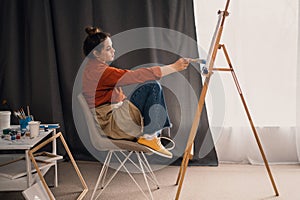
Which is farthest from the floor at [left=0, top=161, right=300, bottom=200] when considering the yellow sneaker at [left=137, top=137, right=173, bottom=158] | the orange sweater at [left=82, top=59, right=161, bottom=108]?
the orange sweater at [left=82, top=59, right=161, bottom=108]

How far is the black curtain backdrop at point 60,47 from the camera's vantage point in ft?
12.3

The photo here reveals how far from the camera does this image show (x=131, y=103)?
2.77 meters

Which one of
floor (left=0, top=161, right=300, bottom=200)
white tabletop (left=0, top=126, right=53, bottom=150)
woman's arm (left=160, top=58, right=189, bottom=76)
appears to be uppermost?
woman's arm (left=160, top=58, right=189, bottom=76)

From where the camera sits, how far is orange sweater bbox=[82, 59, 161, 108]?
2.77m

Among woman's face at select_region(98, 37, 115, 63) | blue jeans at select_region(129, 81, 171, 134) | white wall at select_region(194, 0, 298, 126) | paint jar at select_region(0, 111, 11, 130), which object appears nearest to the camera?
blue jeans at select_region(129, 81, 171, 134)

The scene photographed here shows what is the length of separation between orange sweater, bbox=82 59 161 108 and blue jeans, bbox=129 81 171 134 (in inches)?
2.6

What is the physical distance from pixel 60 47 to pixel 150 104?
1.51 m

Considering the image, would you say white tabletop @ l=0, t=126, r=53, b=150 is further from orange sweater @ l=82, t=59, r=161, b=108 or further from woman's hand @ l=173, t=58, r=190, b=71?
woman's hand @ l=173, t=58, r=190, b=71

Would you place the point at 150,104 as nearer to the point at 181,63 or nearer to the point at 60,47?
the point at 181,63

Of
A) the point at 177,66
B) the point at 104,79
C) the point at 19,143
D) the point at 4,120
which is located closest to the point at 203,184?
the point at 177,66

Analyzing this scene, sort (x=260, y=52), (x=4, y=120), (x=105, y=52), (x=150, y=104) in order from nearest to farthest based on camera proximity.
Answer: (x=150, y=104) < (x=105, y=52) < (x=4, y=120) < (x=260, y=52)

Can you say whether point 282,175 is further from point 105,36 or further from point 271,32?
point 105,36

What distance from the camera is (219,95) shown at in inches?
149

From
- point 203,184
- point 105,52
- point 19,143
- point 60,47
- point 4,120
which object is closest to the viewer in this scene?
point 19,143
